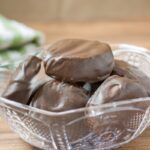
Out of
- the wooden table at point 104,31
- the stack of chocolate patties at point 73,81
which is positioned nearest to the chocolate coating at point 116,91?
the stack of chocolate patties at point 73,81

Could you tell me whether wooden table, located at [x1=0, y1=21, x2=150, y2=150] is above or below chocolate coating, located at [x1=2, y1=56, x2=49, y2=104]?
below

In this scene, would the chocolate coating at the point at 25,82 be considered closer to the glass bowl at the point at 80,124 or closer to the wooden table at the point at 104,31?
the glass bowl at the point at 80,124

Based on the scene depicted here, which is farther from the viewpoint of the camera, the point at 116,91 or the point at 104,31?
the point at 104,31

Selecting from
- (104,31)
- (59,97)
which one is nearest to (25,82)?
(59,97)

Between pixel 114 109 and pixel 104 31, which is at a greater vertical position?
pixel 114 109

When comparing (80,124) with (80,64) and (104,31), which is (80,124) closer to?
(80,64)

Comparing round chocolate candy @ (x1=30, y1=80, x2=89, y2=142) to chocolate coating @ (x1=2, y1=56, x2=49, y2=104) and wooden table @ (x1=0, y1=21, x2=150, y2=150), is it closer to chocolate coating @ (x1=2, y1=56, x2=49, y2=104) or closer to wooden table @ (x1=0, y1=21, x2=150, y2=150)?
chocolate coating @ (x1=2, y1=56, x2=49, y2=104)

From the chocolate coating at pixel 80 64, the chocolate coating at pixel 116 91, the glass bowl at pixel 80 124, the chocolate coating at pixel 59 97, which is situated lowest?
the glass bowl at pixel 80 124

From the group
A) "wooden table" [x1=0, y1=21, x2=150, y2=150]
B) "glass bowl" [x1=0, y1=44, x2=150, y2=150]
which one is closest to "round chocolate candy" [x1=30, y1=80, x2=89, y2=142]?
"glass bowl" [x1=0, y1=44, x2=150, y2=150]
